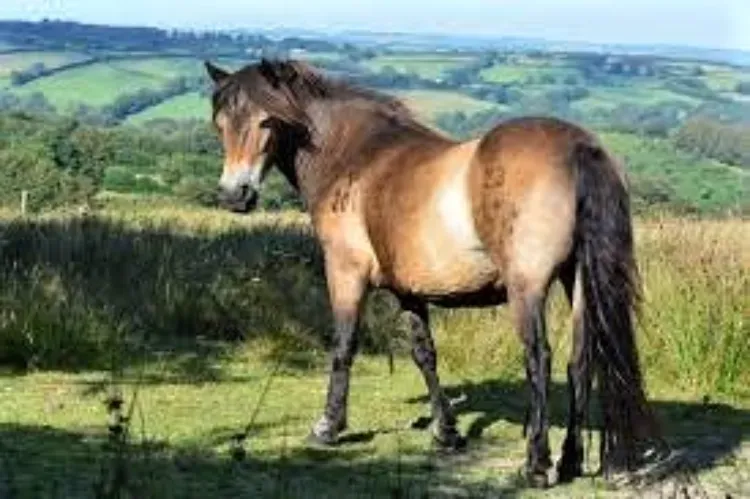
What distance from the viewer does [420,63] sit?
128125 millimetres

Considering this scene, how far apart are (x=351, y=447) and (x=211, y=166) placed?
139ft

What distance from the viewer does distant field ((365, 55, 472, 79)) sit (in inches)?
4729

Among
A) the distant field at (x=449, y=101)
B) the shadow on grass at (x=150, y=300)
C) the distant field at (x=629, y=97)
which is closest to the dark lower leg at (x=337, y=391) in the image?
the shadow on grass at (x=150, y=300)

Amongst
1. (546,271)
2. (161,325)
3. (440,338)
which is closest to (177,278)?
(161,325)

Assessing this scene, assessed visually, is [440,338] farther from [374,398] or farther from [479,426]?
[479,426]

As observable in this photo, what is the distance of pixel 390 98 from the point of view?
7.54 m

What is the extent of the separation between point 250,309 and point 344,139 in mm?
4314

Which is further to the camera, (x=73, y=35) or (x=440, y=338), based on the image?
(x=73, y=35)

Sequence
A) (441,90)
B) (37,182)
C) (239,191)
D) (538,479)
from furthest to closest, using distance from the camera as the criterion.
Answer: (441,90)
(37,182)
(239,191)
(538,479)

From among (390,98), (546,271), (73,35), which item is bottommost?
(73,35)

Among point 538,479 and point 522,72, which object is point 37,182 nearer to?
point 538,479

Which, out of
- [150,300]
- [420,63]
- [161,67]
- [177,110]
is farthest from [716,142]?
[150,300]

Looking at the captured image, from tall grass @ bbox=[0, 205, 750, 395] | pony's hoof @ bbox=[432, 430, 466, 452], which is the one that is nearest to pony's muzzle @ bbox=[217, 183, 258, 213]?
pony's hoof @ bbox=[432, 430, 466, 452]

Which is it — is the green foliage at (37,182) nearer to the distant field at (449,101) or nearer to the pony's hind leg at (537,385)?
the pony's hind leg at (537,385)
